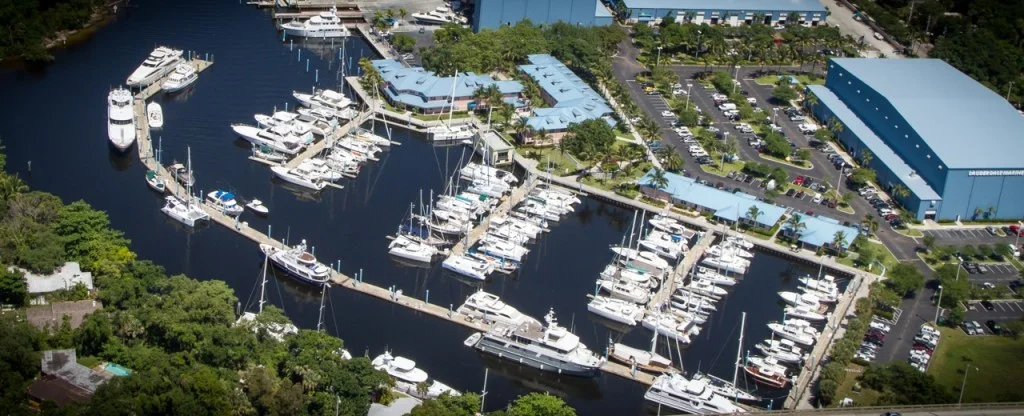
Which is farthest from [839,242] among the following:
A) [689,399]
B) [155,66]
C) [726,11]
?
[155,66]

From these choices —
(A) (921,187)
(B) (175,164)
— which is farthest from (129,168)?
(A) (921,187)

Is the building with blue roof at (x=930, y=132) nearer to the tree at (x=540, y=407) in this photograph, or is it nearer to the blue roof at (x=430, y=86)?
the blue roof at (x=430, y=86)

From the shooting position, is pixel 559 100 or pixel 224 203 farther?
pixel 559 100

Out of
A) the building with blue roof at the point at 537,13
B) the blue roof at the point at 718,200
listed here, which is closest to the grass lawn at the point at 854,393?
the blue roof at the point at 718,200

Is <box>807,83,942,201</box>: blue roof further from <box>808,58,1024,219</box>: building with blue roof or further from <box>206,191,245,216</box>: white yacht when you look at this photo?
<box>206,191,245,216</box>: white yacht

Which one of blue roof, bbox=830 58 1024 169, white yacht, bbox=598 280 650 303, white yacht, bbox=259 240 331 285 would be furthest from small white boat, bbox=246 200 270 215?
blue roof, bbox=830 58 1024 169

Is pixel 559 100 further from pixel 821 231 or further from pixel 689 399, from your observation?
pixel 689 399
